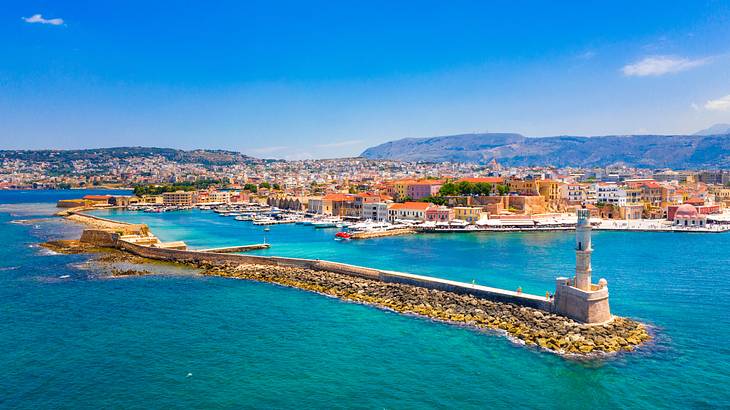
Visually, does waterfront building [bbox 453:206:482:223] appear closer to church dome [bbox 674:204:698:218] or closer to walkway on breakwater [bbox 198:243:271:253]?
church dome [bbox 674:204:698:218]

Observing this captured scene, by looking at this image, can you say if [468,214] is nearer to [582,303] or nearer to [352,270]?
[352,270]

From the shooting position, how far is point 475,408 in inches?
485

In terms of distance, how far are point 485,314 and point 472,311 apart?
531 mm

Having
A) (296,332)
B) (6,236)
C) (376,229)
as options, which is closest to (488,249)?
(376,229)

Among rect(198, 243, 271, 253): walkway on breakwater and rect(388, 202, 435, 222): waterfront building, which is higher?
rect(388, 202, 435, 222): waterfront building

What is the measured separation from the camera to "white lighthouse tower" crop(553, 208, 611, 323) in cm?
1655

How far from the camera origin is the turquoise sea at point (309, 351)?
12.8 m

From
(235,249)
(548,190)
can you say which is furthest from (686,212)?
(235,249)

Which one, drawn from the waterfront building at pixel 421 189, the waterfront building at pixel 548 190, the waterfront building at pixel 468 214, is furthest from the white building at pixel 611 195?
the waterfront building at pixel 421 189

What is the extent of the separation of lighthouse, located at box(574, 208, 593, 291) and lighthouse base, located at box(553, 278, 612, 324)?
0.29 meters

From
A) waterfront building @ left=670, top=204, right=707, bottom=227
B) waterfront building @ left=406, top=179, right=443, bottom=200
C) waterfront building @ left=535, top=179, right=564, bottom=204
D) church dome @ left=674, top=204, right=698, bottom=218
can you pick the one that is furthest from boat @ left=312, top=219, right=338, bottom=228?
church dome @ left=674, top=204, right=698, bottom=218

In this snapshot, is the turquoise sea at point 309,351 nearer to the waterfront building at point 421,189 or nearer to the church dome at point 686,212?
the church dome at point 686,212

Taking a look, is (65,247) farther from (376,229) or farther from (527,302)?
(527,302)

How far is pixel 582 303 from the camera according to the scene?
1667 centimetres
